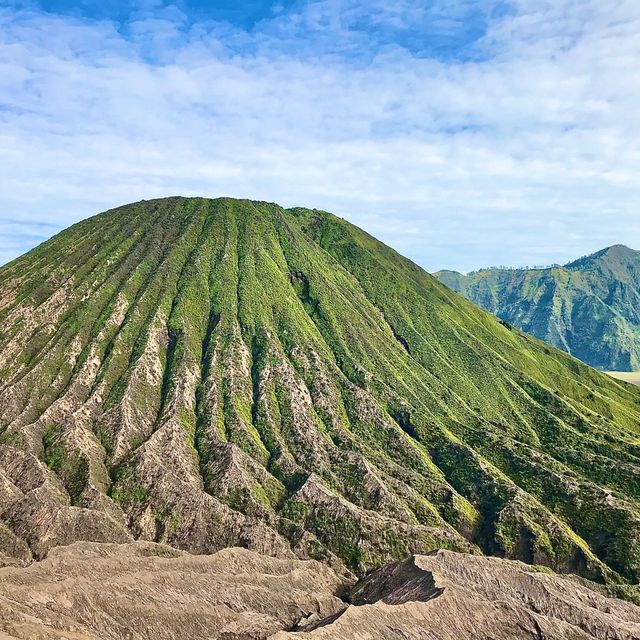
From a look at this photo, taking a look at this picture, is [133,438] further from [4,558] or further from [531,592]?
[531,592]

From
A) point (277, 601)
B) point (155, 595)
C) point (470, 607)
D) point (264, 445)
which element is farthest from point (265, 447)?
point (470, 607)

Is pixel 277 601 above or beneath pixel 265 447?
beneath

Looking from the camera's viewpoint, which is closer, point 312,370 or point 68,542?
point 68,542

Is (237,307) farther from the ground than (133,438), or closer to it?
farther from the ground

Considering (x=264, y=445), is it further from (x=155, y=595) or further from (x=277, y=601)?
(x=155, y=595)

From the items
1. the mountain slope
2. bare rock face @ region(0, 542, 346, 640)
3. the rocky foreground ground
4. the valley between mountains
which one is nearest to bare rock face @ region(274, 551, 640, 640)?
the rocky foreground ground

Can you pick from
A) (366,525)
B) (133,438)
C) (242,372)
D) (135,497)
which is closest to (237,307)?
(242,372)
